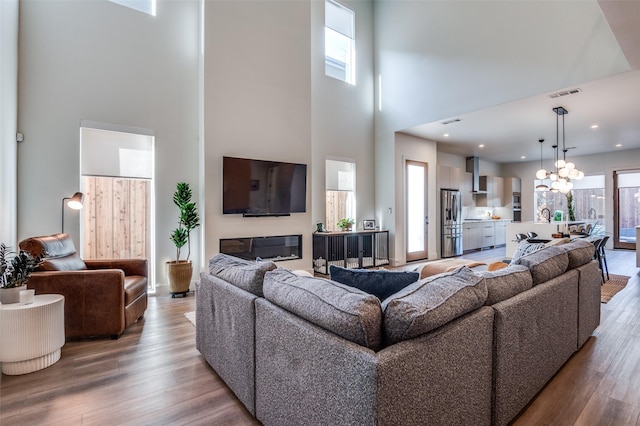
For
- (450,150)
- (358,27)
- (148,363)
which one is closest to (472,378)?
(148,363)

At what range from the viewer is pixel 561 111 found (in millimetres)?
5281

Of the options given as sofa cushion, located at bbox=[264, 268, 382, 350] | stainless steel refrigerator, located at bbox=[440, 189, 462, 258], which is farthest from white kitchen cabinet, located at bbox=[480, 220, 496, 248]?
sofa cushion, located at bbox=[264, 268, 382, 350]

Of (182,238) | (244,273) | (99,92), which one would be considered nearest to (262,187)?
(182,238)

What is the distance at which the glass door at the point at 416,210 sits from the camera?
7.15 metres

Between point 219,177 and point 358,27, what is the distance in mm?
4677

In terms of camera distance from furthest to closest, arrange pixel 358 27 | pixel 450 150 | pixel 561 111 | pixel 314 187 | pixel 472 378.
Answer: pixel 450 150 < pixel 358 27 < pixel 314 187 < pixel 561 111 < pixel 472 378

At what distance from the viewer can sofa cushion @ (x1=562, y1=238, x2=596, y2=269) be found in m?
2.62

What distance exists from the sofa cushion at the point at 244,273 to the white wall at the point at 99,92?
8.96ft

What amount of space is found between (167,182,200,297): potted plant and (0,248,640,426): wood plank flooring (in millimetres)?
1356

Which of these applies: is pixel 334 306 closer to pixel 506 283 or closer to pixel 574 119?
pixel 506 283

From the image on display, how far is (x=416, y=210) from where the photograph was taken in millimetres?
7348

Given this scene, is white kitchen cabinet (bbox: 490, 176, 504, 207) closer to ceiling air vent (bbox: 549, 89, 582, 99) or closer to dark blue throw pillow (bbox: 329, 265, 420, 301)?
ceiling air vent (bbox: 549, 89, 582, 99)

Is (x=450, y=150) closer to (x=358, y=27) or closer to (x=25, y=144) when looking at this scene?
(x=358, y=27)

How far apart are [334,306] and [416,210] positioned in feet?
21.1
